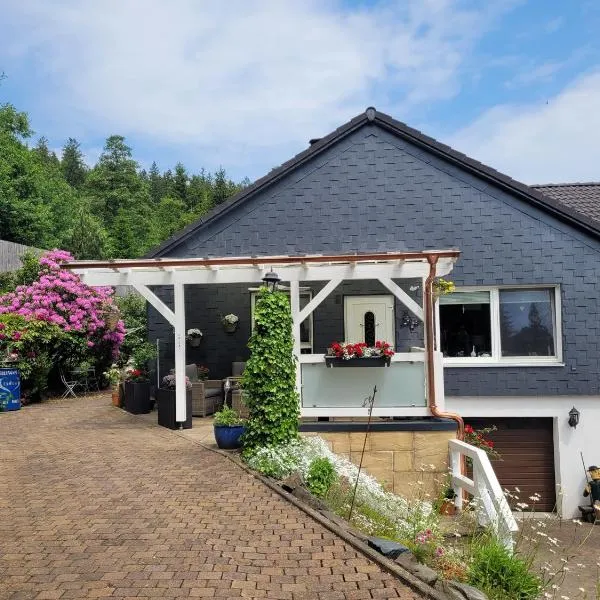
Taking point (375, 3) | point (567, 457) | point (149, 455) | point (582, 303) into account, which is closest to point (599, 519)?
point (567, 457)

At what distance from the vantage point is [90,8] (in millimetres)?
9594

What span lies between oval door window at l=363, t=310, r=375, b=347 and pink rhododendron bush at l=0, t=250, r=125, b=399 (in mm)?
6933

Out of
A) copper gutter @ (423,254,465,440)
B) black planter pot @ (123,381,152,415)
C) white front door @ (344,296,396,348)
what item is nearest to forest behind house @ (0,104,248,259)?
black planter pot @ (123,381,152,415)

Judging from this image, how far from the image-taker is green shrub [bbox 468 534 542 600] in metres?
4.50

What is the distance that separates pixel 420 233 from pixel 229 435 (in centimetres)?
603

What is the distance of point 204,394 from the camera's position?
35.7 feet

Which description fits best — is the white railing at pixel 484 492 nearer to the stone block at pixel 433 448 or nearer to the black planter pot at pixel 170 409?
the stone block at pixel 433 448

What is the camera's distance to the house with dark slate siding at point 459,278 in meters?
11.4

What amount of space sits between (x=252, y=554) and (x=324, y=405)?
4.19 m

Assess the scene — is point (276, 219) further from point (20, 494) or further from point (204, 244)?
point (20, 494)

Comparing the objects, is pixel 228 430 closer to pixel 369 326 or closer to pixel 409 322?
pixel 369 326

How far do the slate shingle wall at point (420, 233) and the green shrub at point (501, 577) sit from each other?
6.97 metres

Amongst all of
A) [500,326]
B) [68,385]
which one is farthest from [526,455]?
[68,385]

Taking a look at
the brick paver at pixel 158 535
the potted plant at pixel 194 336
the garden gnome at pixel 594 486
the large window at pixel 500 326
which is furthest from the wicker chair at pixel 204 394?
the garden gnome at pixel 594 486
